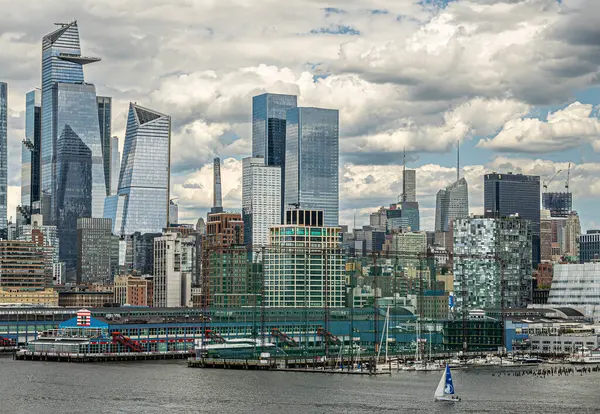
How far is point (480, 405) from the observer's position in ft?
465

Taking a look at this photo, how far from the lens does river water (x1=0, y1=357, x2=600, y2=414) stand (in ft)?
451

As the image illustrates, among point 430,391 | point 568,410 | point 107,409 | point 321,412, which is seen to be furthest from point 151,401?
point 568,410

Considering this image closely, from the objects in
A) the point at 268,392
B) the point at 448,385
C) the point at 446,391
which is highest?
the point at 448,385

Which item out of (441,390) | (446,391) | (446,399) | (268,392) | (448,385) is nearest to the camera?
(446,399)

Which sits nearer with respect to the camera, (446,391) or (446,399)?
(446,399)

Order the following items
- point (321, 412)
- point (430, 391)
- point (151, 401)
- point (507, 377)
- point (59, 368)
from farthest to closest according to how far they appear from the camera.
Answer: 1. point (59, 368)
2. point (507, 377)
3. point (430, 391)
4. point (151, 401)
5. point (321, 412)

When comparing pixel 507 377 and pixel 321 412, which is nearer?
pixel 321 412

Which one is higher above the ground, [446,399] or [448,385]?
[448,385]

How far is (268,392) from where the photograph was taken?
6004 inches

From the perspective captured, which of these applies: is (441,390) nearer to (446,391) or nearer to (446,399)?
(446,391)

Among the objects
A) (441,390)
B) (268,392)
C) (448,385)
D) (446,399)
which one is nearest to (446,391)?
(441,390)

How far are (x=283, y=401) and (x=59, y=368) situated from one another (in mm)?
60097

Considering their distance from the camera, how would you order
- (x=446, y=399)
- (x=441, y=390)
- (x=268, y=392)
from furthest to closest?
(x=268, y=392) → (x=441, y=390) → (x=446, y=399)

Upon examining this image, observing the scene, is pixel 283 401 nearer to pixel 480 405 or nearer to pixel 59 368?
pixel 480 405
